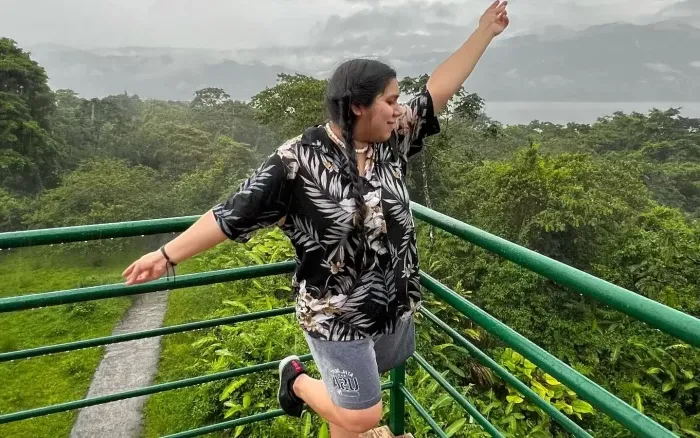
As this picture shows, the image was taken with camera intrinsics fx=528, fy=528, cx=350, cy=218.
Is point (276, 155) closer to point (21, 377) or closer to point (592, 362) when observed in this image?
point (21, 377)

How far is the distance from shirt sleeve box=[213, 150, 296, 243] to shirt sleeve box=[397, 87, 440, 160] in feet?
1.18

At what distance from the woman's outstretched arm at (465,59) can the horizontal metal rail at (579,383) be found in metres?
0.59

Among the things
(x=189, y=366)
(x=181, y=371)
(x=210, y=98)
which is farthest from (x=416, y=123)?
(x=210, y=98)

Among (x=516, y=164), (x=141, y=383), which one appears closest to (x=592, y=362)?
(x=516, y=164)

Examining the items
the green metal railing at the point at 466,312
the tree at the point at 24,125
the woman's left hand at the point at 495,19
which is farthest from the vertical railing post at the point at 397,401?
the tree at the point at 24,125

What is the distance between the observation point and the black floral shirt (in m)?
1.22

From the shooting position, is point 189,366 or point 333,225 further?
point 189,366

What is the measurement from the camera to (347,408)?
1.37 metres

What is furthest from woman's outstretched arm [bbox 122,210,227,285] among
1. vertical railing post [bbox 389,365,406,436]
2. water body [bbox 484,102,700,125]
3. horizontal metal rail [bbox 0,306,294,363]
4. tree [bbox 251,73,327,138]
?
water body [bbox 484,102,700,125]

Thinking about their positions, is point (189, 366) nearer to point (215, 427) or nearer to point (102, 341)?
point (215, 427)

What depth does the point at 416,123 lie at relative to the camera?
4.72ft

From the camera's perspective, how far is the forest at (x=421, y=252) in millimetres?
5760

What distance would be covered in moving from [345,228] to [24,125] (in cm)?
2186

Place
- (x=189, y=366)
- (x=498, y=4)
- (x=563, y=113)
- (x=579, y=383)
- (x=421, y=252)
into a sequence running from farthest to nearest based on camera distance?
(x=563, y=113), (x=421, y=252), (x=189, y=366), (x=498, y=4), (x=579, y=383)
